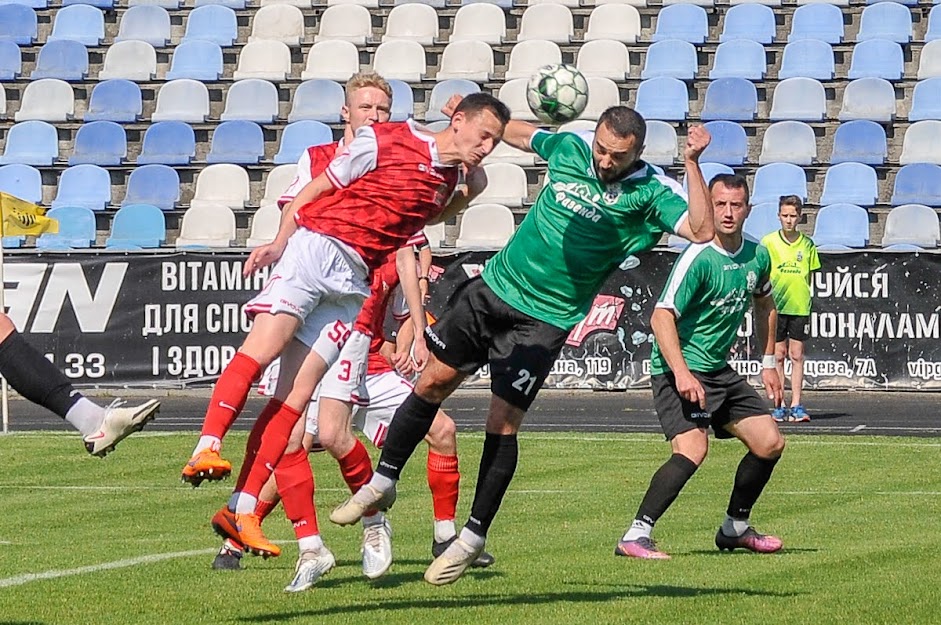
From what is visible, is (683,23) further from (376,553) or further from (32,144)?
(376,553)

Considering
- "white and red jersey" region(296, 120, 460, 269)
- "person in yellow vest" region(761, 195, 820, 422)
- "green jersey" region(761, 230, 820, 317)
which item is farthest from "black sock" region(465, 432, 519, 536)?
"green jersey" region(761, 230, 820, 317)

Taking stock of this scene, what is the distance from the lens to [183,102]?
1021 inches

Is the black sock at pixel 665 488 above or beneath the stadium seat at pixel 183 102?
beneath

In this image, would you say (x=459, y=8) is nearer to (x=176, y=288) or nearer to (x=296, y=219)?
(x=176, y=288)

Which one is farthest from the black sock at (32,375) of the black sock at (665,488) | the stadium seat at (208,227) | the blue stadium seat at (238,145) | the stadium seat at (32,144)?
the stadium seat at (32,144)

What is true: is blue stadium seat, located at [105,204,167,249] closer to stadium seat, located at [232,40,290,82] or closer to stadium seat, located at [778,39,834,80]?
stadium seat, located at [232,40,290,82]

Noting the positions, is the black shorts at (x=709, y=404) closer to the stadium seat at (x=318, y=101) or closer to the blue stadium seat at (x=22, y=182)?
the stadium seat at (x=318, y=101)

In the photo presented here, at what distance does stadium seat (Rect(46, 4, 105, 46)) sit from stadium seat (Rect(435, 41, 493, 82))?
6102mm

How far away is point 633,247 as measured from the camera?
782cm

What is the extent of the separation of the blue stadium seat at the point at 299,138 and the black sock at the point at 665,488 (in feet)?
52.8

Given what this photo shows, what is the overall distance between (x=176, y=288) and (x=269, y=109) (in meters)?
4.85

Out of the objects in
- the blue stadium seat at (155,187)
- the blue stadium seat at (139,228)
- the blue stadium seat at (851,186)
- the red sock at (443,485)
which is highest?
the blue stadium seat at (851,186)

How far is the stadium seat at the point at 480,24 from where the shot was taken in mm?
26375

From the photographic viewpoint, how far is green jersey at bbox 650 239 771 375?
363 inches
